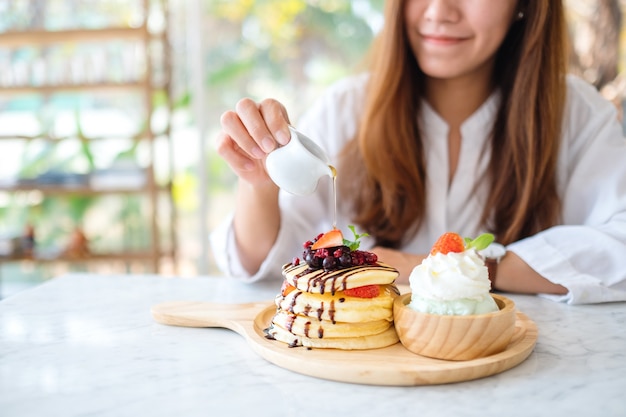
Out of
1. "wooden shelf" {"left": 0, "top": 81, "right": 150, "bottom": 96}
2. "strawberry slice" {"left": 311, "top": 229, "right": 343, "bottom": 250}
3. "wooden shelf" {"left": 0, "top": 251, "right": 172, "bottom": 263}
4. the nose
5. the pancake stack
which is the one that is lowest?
"wooden shelf" {"left": 0, "top": 251, "right": 172, "bottom": 263}

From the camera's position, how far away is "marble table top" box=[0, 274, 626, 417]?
36.7 inches

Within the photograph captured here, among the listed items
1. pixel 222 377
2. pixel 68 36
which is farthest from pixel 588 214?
pixel 68 36

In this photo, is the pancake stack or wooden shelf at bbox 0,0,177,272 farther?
wooden shelf at bbox 0,0,177,272

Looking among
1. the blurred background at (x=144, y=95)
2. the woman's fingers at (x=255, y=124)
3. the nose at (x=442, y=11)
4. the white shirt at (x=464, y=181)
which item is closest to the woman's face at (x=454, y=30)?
the nose at (x=442, y=11)

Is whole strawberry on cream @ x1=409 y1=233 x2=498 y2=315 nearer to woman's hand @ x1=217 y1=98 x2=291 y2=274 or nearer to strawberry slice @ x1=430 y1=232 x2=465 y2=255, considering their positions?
strawberry slice @ x1=430 y1=232 x2=465 y2=255

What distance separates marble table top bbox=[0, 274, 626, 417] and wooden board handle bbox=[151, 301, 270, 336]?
0.02 metres

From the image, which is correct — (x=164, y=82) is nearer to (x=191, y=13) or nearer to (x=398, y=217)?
(x=191, y=13)

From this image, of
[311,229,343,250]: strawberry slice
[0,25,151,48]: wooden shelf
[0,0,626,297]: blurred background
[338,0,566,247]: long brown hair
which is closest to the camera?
[311,229,343,250]: strawberry slice

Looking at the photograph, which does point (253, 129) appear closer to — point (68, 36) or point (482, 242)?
point (482, 242)

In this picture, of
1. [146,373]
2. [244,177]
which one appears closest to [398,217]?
[244,177]

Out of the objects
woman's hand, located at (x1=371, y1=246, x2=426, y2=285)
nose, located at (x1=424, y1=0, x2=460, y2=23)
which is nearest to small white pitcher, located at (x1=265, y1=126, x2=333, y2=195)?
woman's hand, located at (x1=371, y1=246, x2=426, y2=285)

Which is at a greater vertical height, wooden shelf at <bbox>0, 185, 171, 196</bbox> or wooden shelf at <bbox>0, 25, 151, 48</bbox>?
wooden shelf at <bbox>0, 25, 151, 48</bbox>

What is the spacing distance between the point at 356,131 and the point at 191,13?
2953 mm

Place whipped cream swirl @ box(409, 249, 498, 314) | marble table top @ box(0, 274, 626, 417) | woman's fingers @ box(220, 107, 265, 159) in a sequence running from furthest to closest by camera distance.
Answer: woman's fingers @ box(220, 107, 265, 159) < whipped cream swirl @ box(409, 249, 498, 314) < marble table top @ box(0, 274, 626, 417)
